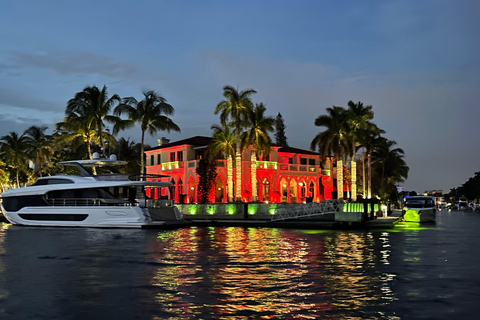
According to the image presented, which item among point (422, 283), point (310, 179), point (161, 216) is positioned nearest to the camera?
point (422, 283)

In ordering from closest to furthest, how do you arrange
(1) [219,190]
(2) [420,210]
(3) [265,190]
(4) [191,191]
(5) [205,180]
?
(2) [420,210], (5) [205,180], (4) [191,191], (1) [219,190], (3) [265,190]

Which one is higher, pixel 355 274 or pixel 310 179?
pixel 310 179

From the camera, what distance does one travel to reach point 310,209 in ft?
154

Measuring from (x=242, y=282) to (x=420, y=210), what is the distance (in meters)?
37.9

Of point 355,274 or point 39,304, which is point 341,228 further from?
point 39,304

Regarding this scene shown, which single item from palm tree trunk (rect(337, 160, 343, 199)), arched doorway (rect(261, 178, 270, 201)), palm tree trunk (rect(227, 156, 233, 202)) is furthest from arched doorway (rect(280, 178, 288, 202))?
palm tree trunk (rect(227, 156, 233, 202))

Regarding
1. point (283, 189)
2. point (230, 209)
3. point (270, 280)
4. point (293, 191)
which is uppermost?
point (283, 189)

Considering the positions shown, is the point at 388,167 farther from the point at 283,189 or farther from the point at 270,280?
the point at 270,280

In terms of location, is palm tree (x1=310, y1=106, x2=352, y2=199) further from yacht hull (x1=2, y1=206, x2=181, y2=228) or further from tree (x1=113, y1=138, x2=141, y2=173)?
tree (x1=113, y1=138, x2=141, y2=173)

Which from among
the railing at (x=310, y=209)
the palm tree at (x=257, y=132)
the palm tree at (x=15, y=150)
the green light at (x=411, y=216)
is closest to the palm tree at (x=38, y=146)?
the palm tree at (x=15, y=150)

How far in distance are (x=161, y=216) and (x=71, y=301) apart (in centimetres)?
2977

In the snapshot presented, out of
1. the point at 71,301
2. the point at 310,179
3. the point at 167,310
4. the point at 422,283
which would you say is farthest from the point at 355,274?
the point at 310,179

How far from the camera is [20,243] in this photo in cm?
2994

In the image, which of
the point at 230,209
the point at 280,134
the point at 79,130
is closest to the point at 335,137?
the point at 230,209
